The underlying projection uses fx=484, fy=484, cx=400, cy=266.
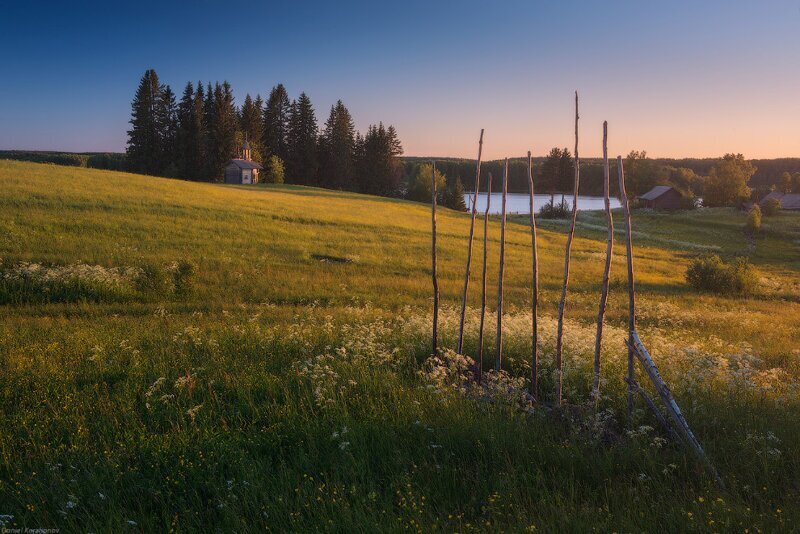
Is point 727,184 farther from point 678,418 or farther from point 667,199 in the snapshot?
point 678,418

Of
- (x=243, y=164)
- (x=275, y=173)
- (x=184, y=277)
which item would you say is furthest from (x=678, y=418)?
(x=275, y=173)

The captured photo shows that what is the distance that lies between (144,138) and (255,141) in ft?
57.6

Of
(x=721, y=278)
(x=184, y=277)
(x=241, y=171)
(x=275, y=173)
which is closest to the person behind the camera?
(x=184, y=277)

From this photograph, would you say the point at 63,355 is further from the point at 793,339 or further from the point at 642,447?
the point at 793,339

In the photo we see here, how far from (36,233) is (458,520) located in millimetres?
19755

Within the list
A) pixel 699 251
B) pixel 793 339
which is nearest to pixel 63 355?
pixel 793 339

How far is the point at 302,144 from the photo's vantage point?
88250 mm

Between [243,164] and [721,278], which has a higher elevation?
[243,164]

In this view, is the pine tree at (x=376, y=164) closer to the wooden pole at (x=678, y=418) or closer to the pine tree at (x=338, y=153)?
the pine tree at (x=338, y=153)

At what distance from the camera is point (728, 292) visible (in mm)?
21672

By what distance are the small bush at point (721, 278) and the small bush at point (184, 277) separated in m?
21.3

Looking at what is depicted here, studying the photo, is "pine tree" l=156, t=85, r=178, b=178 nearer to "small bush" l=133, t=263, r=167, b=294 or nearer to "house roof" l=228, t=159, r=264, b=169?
"house roof" l=228, t=159, r=264, b=169

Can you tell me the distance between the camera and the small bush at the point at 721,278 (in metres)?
21.9

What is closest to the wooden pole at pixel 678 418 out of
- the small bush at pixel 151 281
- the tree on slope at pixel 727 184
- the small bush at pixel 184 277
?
the small bush at pixel 184 277
